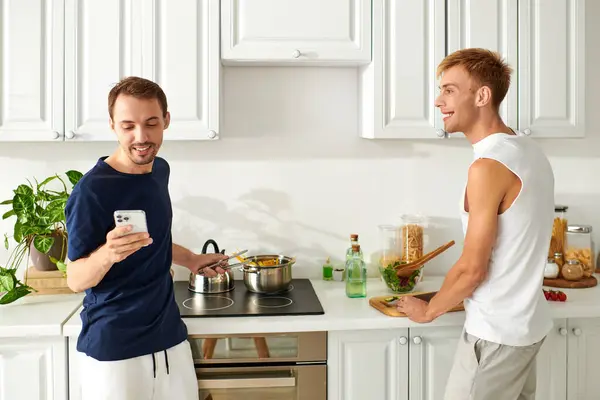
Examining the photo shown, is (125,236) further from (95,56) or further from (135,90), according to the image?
(95,56)

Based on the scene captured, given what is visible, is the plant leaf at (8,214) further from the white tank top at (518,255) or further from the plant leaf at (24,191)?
the white tank top at (518,255)

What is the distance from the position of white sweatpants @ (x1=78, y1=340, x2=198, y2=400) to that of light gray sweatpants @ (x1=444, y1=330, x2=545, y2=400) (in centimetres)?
86

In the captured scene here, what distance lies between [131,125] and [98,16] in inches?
32.4

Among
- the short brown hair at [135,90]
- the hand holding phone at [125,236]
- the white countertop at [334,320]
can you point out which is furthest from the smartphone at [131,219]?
the white countertop at [334,320]

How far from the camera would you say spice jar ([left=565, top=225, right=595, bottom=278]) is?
3.02m

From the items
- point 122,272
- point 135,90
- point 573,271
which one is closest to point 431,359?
point 573,271

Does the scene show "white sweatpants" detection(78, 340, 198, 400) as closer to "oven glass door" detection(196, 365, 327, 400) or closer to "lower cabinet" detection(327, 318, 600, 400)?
"oven glass door" detection(196, 365, 327, 400)

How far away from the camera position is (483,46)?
280 centimetres

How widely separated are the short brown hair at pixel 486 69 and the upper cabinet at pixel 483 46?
1.91ft

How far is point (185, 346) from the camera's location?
7.48ft

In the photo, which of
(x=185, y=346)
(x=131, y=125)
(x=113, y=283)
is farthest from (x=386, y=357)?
(x=131, y=125)

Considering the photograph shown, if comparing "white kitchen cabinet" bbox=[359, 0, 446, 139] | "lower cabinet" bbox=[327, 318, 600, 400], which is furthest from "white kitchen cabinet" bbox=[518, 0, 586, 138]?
"lower cabinet" bbox=[327, 318, 600, 400]

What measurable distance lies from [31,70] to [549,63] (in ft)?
6.80

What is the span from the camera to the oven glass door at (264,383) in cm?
241
